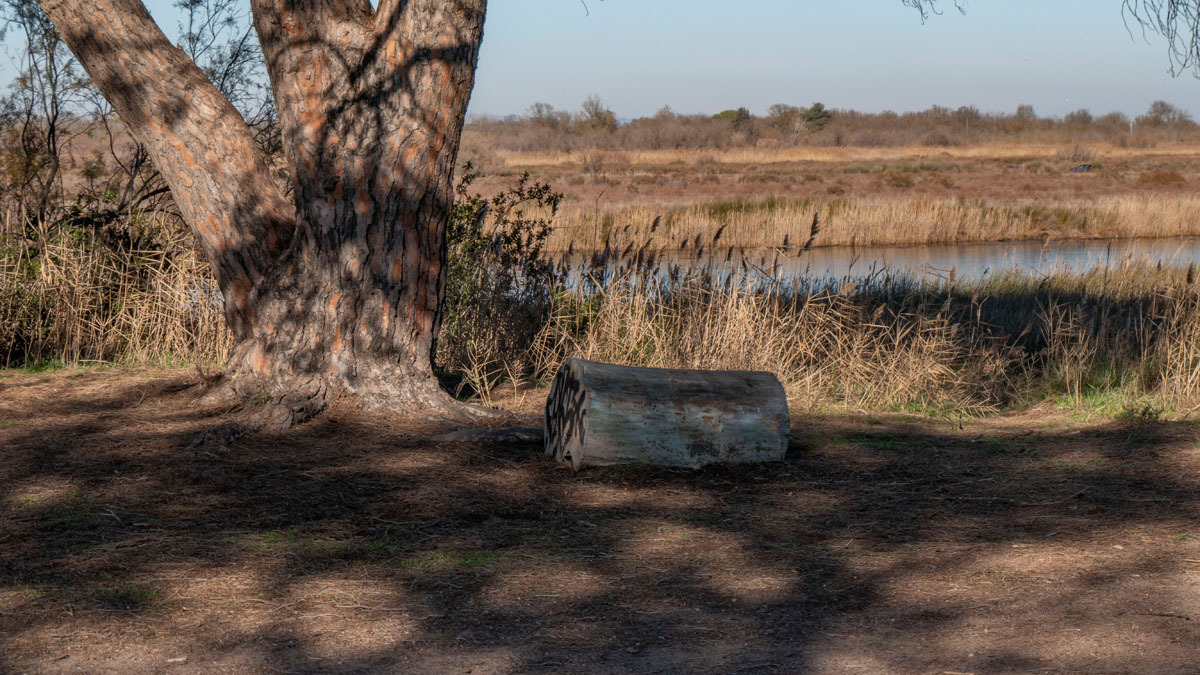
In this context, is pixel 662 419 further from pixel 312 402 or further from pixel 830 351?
pixel 830 351

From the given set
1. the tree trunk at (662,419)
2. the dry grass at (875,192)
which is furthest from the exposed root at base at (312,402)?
the dry grass at (875,192)

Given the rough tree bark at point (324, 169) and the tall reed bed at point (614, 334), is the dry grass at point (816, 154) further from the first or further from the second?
the rough tree bark at point (324, 169)

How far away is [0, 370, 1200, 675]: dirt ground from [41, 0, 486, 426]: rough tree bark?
0.42 metres

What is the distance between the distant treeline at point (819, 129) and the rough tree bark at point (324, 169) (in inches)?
1885

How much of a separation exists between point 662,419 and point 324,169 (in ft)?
7.08

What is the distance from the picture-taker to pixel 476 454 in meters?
5.32

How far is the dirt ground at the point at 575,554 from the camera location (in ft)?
10.3

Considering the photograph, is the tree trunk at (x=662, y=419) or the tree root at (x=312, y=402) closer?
the tree trunk at (x=662, y=419)

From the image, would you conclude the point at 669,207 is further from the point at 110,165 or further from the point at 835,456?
the point at 835,456

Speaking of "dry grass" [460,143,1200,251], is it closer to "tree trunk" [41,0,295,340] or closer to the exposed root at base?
the exposed root at base

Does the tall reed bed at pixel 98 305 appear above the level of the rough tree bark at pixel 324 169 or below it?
below

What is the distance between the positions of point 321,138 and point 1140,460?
14.3 ft

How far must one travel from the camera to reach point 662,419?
199 inches

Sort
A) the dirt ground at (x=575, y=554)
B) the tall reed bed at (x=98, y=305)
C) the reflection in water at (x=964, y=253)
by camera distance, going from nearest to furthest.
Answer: the dirt ground at (x=575, y=554), the tall reed bed at (x=98, y=305), the reflection in water at (x=964, y=253)
